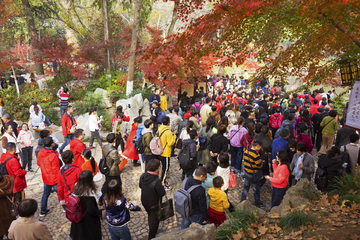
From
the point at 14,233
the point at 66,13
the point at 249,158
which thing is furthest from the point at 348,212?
the point at 66,13

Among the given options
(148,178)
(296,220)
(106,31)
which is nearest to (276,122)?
(296,220)

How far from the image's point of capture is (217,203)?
4062mm

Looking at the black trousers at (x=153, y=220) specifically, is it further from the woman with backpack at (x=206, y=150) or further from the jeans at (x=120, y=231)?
the woman with backpack at (x=206, y=150)

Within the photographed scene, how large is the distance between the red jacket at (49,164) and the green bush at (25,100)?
29.2 feet

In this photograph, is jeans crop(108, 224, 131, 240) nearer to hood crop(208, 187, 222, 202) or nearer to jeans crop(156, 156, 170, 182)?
hood crop(208, 187, 222, 202)

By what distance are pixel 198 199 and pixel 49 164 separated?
11.3 feet

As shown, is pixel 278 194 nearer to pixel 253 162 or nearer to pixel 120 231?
pixel 253 162

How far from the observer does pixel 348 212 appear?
3986 millimetres

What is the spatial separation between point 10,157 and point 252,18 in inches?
240

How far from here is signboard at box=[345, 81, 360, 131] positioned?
4518 millimetres

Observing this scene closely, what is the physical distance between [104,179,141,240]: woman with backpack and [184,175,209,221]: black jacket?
95 centimetres

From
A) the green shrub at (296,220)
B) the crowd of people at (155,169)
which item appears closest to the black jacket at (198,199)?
the crowd of people at (155,169)

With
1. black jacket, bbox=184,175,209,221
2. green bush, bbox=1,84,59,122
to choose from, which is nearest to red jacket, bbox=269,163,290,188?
black jacket, bbox=184,175,209,221

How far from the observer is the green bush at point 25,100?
41.6 feet
